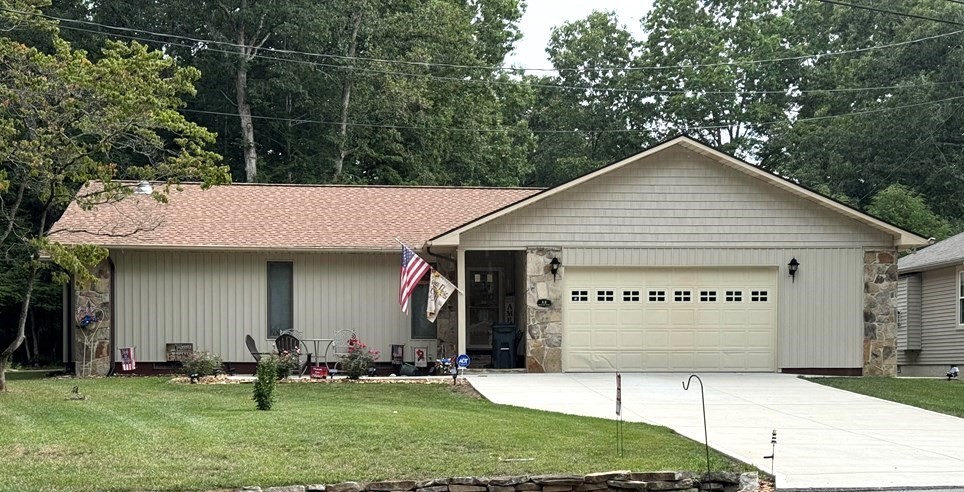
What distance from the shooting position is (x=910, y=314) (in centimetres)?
2708

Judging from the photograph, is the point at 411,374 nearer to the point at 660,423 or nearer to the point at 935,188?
the point at 660,423

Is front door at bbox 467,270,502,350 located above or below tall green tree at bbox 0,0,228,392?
below

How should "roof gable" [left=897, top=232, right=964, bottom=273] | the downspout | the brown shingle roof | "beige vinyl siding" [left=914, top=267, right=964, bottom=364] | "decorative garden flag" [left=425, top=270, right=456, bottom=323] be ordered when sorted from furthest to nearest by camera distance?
"beige vinyl siding" [left=914, top=267, right=964, bottom=364] → "roof gable" [left=897, top=232, right=964, bottom=273] → the downspout → the brown shingle roof → "decorative garden flag" [left=425, top=270, right=456, bottom=323]

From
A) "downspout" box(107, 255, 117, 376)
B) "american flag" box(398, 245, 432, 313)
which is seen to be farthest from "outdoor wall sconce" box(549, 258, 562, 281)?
"downspout" box(107, 255, 117, 376)

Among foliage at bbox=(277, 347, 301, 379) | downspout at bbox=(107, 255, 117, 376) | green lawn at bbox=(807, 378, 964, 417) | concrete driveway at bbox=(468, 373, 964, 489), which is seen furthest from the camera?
downspout at bbox=(107, 255, 117, 376)

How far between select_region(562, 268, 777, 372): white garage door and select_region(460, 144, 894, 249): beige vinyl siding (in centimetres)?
67

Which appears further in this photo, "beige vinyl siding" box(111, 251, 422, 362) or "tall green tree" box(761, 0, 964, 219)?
"tall green tree" box(761, 0, 964, 219)

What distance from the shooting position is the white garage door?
19.6m

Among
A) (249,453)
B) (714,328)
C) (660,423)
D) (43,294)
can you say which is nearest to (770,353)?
(714,328)

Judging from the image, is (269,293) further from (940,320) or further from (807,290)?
(940,320)

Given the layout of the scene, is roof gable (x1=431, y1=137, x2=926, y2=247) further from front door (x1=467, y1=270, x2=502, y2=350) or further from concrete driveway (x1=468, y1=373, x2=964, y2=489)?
front door (x1=467, y1=270, x2=502, y2=350)

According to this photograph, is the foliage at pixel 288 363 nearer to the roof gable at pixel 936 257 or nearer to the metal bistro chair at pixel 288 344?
the metal bistro chair at pixel 288 344

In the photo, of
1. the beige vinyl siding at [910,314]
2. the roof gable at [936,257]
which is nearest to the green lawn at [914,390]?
the roof gable at [936,257]

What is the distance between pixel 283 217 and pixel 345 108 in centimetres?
1381
